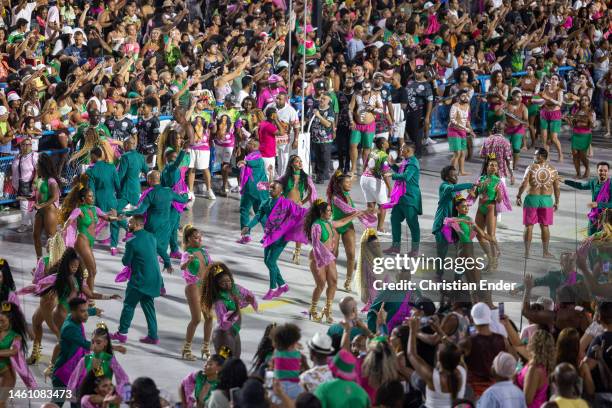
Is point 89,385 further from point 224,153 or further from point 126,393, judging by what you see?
point 224,153

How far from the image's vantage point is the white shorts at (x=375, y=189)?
19.9 m

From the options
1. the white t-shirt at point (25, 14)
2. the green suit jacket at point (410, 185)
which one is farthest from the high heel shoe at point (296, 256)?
the white t-shirt at point (25, 14)

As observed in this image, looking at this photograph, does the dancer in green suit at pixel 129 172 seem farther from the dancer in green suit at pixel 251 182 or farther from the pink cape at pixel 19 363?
the pink cape at pixel 19 363

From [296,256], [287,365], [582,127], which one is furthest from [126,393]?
[582,127]

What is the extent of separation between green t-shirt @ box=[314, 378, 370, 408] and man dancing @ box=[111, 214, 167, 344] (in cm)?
482

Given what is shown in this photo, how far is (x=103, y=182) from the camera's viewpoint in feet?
62.1

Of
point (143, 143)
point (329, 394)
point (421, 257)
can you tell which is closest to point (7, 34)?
point (143, 143)

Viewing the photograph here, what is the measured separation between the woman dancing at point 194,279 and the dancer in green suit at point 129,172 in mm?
4417

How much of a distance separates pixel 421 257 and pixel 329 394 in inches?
299

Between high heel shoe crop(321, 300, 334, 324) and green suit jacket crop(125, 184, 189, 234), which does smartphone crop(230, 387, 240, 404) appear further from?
green suit jacket crop(125, 184, 189, 234)

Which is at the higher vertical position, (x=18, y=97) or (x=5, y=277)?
(x=18, y=97)

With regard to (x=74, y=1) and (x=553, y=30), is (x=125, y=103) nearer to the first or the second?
(x=74, y=1)

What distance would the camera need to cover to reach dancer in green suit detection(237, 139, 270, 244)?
19.7m

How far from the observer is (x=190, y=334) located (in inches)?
595
